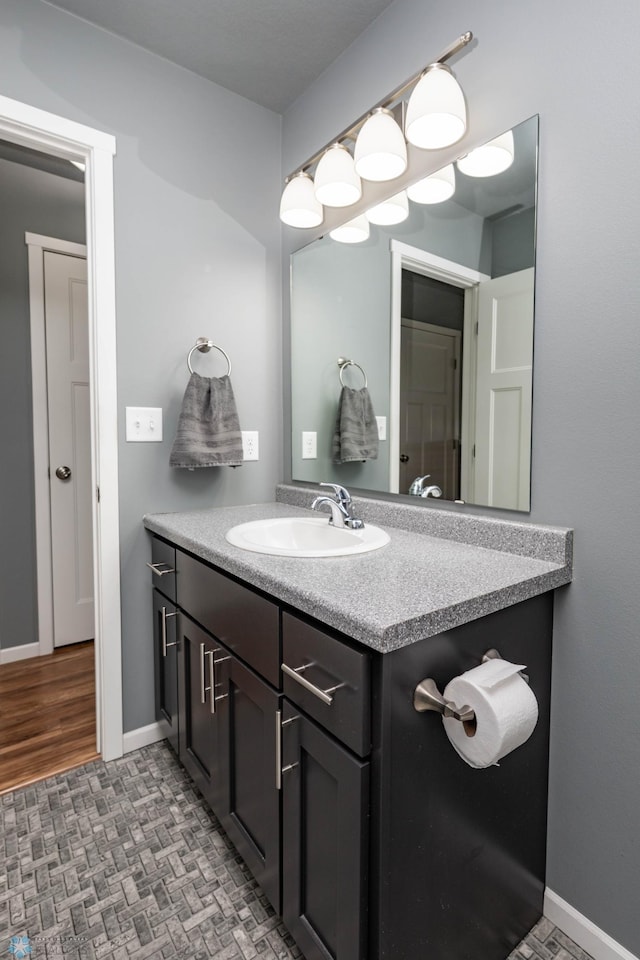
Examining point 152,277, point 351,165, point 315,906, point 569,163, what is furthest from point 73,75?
point 315,906

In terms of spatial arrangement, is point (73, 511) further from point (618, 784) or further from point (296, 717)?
point (618, 784)

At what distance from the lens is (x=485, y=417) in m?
1.28

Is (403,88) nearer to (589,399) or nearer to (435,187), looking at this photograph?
(435,187)

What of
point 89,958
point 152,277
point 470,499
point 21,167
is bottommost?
point 89,958

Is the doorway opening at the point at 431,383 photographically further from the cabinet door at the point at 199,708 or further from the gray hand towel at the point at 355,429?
the cabinet door at the point at 199,708

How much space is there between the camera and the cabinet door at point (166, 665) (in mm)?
1604

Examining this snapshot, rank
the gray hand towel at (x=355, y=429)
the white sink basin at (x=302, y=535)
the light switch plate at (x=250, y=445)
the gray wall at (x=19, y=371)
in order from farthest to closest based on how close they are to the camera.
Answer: the gray wall at (x=19, y=371), the light switch plate at (x=250, y=445), the gray hand towel at (x=355, y=429), the white sink basin at (x=302, y=535)

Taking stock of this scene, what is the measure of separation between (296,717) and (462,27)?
5.58ft

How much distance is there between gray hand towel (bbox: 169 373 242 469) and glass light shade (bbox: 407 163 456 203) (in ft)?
2.82

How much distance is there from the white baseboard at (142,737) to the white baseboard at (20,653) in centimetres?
106

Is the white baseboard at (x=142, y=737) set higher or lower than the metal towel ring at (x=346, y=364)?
lower

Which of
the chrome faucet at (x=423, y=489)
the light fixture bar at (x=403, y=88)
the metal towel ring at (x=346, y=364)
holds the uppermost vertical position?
the light fixture bar at (x=403, y=88)

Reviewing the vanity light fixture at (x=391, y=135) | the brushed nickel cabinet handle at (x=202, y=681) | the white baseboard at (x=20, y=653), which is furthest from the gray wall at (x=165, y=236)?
the white baseboard at (x=20, y=653)

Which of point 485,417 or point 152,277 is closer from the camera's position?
point 485,417
